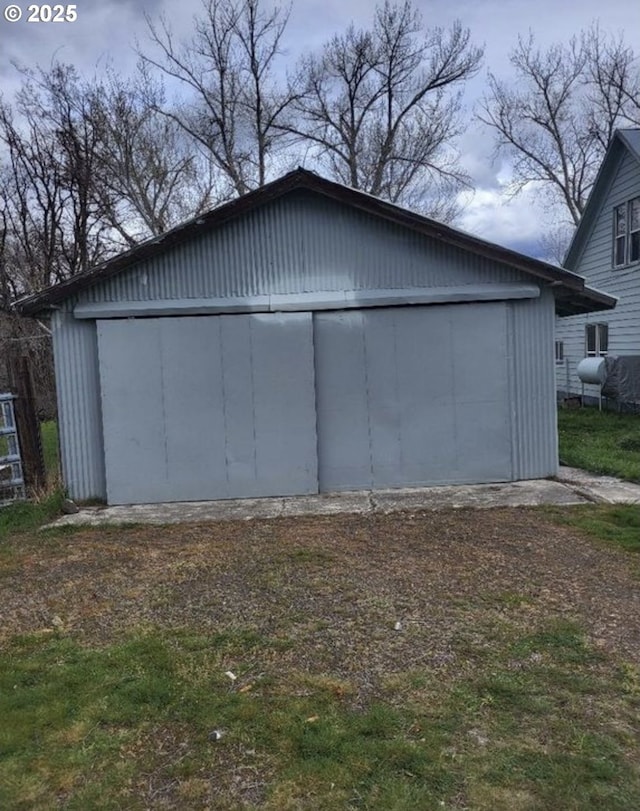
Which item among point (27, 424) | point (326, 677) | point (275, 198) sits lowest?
point (326, 677)

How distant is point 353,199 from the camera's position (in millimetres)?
7477

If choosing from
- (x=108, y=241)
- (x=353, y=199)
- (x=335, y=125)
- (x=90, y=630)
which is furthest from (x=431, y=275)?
(x=335, y=125)

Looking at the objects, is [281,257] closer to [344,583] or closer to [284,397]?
[284,397]

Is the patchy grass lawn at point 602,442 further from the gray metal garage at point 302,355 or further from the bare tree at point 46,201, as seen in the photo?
the bare tree at point 46,201

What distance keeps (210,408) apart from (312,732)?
205 inches

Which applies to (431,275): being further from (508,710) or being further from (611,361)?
(611,361)

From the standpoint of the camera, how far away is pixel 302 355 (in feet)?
25.3

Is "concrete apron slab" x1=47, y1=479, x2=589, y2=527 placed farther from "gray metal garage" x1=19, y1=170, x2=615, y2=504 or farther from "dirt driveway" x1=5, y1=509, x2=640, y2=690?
"dirt driveway" x1=5, y1=509, x2=640, y2=690

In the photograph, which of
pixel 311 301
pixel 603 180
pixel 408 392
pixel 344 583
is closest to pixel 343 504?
pixel 408 392

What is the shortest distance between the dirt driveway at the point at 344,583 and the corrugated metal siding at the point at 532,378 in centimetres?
164

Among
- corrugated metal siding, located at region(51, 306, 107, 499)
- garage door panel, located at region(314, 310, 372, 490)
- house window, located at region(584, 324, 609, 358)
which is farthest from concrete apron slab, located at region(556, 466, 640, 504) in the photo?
house window, located at region(584, 324, 609, 358)

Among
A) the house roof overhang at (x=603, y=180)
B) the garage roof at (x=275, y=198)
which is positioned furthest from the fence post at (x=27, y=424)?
the house roof overhang at (x=603, y=180)

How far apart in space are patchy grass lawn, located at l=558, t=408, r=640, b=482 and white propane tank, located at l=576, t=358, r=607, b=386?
78 centimetres

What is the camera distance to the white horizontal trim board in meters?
7.60
